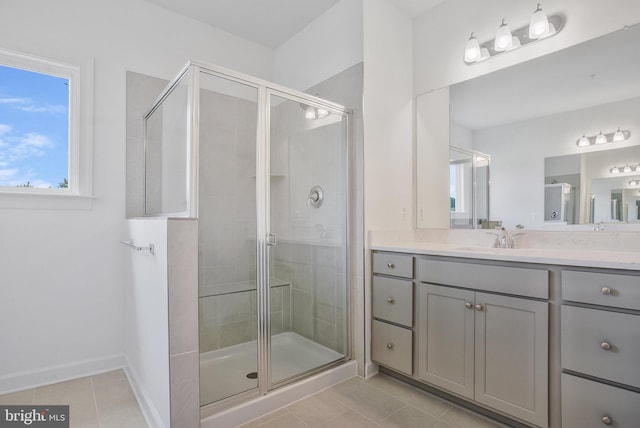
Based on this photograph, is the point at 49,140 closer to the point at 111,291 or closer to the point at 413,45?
the point at 111,291

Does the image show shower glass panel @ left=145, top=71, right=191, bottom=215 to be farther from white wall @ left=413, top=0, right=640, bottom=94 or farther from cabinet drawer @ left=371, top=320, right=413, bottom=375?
white wall @ left=413, top=0, right=640, bottom=94

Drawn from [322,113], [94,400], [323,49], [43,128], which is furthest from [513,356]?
[43,128]

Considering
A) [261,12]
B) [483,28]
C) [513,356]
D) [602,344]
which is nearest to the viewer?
[602,344]

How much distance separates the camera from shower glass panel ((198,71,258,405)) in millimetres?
1789

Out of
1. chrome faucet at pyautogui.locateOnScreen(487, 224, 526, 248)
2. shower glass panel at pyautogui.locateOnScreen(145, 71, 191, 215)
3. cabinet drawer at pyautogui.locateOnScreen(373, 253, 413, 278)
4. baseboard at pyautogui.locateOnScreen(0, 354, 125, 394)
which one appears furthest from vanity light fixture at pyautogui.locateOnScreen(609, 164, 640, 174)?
baseboard at pyautogui.locateOnScreen(0, 354, 125, 394)

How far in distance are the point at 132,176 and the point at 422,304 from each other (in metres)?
2.25

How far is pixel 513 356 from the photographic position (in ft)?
5.29

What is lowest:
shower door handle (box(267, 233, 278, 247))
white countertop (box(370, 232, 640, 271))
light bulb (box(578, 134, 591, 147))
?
white countertop (box(370, 232, 640, 271))

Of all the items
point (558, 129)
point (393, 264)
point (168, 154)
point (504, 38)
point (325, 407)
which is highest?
point (504, 38)

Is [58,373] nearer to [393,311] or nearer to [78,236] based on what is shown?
[78,236]

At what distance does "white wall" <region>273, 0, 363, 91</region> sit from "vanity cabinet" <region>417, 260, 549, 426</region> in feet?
5.51

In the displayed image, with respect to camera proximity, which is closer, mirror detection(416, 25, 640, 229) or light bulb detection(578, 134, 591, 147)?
mirror detection(416, 25, 640, 229)

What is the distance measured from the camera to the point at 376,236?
2.33 meters

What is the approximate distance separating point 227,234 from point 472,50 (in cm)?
204
